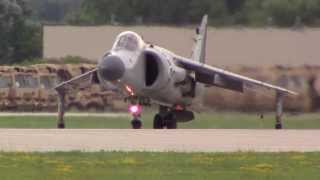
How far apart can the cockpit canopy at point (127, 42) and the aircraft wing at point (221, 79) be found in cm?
336

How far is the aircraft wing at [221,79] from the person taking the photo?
3731 centimetres

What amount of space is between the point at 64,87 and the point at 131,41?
5312 mm

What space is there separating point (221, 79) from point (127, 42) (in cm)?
619

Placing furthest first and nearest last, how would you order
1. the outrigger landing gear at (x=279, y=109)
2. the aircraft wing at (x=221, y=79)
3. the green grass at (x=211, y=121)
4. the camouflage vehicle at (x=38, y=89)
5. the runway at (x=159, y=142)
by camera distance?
the camouflage vehicle at (x=38, y=89) < the green grass at (x=211, y=121) < the aircraft wing at (x=221, y=79) < the outrigger landing gear at (x=279, y=109) < the runway at (x=159, y=142)

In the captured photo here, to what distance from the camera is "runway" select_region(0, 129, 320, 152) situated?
20.4 meters

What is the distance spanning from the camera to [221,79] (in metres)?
38.6

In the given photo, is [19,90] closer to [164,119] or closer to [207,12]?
[207,12]

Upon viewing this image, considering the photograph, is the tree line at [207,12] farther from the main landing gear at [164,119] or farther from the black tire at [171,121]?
the black tire at [171,121]

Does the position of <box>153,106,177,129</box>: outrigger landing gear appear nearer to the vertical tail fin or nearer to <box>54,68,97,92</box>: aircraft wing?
<box>54,68,97,92</box>: aircraft wing

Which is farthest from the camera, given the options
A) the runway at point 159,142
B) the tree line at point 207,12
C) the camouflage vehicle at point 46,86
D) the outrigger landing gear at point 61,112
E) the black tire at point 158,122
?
the camouflage vehicle at point 46,86

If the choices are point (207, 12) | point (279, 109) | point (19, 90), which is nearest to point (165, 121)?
point (279, 109)
